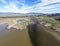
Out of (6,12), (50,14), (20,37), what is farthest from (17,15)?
(50,14)

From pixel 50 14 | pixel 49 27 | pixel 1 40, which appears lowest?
pixel 1 40

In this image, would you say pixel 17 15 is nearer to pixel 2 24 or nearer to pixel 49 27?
pixel 2 24

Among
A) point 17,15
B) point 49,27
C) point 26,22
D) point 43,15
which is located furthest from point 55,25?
point 17,15

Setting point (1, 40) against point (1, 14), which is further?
point (1, 14)

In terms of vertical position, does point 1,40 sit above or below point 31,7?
below

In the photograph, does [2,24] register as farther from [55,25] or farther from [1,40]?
[55,25]

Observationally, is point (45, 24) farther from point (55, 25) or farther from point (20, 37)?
point (20, 37)

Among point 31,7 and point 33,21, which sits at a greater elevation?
point 31,7

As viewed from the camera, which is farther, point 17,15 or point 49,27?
point 17,15
